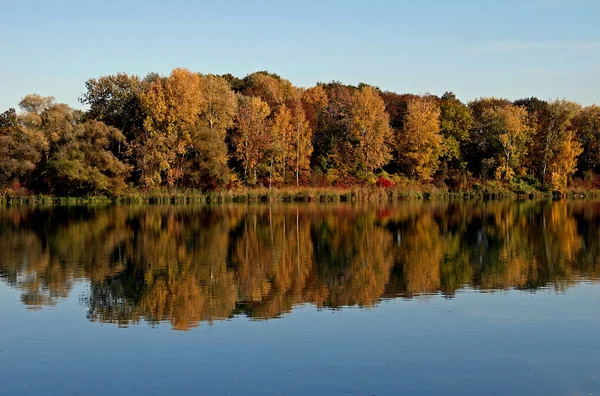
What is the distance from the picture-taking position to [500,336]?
13102mm

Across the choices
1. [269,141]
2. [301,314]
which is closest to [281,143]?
[269,141]

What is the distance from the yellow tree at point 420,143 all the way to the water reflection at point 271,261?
Result: 105 feet

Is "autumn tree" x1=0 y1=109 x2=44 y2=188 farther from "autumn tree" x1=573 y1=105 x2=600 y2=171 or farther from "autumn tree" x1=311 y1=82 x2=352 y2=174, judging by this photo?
"autumn tree" x1=573 y1=105 x2=600 y2=171

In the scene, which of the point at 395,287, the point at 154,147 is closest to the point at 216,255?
the point at 395,287

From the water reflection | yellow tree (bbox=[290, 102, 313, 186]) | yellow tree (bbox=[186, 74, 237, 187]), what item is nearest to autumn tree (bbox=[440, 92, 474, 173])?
yellow tree (bbox=[290, 102, 313, 186])

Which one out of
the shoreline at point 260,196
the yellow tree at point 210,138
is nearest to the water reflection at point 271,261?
the shoreline at point 260,196

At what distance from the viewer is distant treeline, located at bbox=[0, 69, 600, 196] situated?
204 feet

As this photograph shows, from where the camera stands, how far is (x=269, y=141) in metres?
68.1

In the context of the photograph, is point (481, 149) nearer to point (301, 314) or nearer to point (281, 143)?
point (281, 143)

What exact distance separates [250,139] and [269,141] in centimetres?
191

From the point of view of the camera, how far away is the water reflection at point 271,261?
1705 centimetres

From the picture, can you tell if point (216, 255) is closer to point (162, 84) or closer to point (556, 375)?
point (556, 375)

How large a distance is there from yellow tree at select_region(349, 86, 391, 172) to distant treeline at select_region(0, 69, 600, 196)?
0.39 feet

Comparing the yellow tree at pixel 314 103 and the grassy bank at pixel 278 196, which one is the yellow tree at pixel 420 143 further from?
the yellow tree at pixel 314 103
